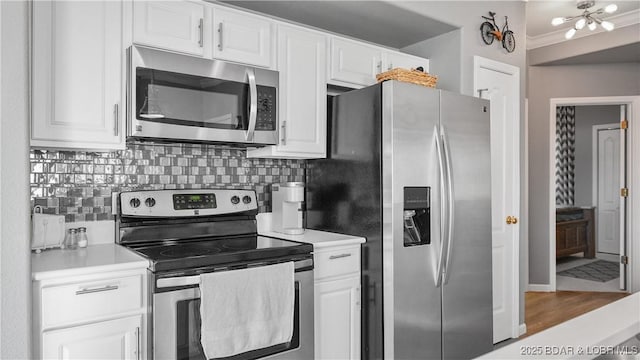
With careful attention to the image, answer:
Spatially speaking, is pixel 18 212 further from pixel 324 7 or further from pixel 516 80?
pixel 516 80

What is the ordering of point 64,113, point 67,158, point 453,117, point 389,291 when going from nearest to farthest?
point 64,113, point 67,158, point 389,291, point 453,117

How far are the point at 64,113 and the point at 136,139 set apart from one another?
37 cm

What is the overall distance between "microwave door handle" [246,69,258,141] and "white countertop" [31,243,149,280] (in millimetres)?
860

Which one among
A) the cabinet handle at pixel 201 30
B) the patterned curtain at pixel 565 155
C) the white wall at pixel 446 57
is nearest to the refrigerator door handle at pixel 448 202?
the white wall at pixel 446 57

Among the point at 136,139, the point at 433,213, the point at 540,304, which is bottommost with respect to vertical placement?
the point at 540,304

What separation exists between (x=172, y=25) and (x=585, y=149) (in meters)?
7.11

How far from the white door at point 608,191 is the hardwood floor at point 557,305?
264 cm

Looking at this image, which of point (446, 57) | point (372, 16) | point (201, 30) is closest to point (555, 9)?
point (446, 57)

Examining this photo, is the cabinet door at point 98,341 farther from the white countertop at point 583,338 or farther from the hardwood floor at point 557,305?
the hardwood floor at point 557,305

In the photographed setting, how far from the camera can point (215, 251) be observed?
2107mm

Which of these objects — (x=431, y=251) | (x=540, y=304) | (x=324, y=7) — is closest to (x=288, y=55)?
(x=324, y=7)

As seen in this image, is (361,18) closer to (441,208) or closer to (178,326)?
(441,208)

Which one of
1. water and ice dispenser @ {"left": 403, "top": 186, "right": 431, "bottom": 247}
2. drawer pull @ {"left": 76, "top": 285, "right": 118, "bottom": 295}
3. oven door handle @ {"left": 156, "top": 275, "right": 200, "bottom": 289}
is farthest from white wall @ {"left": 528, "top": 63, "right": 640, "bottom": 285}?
drawer pull @ {"left": 76, "top": 285, "right": 118, "bottom": 295}

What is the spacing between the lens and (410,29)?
3.29m
